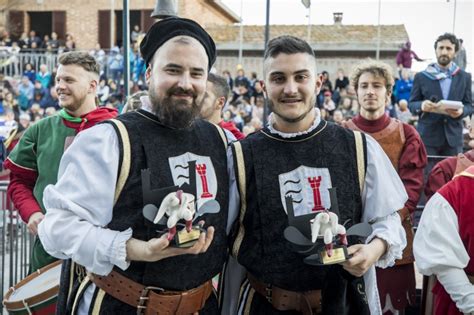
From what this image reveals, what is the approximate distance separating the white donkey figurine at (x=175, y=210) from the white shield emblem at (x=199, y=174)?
280 mm

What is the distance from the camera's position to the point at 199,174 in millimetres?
2574

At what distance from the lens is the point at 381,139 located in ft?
13.5

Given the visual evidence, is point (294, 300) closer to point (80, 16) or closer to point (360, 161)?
point (360, 161)

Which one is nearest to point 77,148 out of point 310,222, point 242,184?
point 242,184

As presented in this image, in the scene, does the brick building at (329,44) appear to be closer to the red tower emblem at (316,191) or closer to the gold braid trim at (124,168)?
the red tower emblem at (316,191)

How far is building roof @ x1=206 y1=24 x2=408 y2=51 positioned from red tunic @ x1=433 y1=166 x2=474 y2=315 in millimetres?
20041

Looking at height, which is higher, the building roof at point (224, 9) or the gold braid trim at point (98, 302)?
the building roof at point (224, 9)

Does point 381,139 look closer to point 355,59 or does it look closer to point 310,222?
point 310,222

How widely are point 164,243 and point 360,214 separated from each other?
0.94 meters

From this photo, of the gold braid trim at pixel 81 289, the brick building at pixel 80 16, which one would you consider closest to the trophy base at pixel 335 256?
the gold braid trim at pixel 81 289

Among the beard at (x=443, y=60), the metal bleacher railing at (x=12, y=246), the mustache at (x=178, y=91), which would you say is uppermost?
the beard at (x=443, y=60)

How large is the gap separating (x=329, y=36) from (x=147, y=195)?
2322 cm

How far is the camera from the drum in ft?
10.9

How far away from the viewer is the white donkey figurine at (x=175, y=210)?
2176 mm
